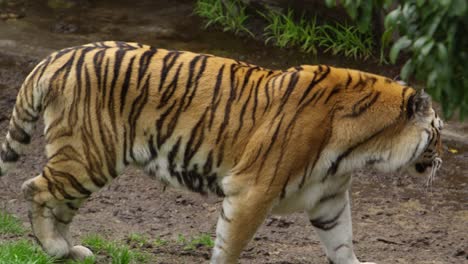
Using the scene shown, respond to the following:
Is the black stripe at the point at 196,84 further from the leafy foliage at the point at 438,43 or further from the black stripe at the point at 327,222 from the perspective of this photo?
the leafy foliage at the point at 438,43

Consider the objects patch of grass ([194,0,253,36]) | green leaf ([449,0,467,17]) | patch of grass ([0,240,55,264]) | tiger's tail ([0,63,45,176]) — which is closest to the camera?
green leaf ([449,0,467,17])

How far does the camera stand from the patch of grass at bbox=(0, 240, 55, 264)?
5068 mm

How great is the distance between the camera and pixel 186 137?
17.4 ft

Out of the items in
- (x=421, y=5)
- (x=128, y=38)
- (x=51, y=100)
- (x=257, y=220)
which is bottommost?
(x=128, y=38)

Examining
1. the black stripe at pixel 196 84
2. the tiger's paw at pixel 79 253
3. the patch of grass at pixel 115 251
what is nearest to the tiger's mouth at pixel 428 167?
the black stripe at pixel 196 84

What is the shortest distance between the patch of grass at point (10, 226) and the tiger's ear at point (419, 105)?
7.82 ft

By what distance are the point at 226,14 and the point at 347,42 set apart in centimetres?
140

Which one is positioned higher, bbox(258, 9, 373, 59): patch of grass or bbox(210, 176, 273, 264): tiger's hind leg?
bbox(210, 176, 273, 264): tiger's hind leg

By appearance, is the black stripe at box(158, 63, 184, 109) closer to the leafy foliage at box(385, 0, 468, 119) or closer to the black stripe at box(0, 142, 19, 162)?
the black stripe at box(0, 142, 19, 162)

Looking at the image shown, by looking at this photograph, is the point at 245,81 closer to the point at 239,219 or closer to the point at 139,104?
the point at 139,104

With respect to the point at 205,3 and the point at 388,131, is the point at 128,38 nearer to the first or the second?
the point at 205,3

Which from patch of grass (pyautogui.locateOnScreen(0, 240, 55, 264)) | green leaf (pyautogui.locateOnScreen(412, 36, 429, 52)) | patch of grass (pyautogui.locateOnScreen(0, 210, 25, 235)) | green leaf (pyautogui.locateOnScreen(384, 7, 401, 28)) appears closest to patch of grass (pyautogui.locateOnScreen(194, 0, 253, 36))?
patch of grass (pyautogui.locateOnScreen(0, 210, 25, 235))

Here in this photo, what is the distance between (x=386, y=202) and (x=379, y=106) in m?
2.16

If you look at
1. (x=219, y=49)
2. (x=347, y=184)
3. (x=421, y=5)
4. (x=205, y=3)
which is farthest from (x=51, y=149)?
(x=205, y=3)
